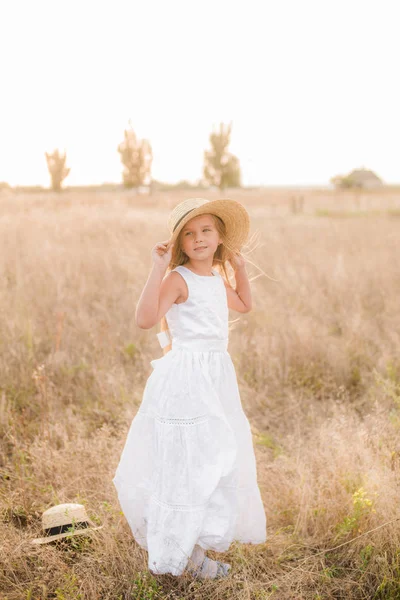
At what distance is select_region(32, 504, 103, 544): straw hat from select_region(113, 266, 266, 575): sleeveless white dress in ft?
1.06

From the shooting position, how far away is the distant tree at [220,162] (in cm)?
3506

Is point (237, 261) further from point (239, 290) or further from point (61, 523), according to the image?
point (61, 523)

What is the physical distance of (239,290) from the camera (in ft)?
8.17

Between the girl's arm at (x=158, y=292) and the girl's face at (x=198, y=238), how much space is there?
98mm

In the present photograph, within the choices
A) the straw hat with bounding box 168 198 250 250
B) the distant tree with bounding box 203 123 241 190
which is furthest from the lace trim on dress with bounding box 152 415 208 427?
the distant tree with bounding box 203 123 241 190

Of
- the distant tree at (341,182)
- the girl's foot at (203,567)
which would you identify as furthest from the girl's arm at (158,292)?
the distant tree at (341,182)

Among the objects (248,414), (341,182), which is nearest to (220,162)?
(341,182)

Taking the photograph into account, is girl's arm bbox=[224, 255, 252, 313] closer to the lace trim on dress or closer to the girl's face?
the girl's face

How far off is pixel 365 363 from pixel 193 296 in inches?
107

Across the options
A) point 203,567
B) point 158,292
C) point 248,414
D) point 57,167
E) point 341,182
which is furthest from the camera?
point 341,182

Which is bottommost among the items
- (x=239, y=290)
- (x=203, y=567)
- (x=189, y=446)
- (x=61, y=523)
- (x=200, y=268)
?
(x=203, y=567)

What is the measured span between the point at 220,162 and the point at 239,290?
34381 millimetres

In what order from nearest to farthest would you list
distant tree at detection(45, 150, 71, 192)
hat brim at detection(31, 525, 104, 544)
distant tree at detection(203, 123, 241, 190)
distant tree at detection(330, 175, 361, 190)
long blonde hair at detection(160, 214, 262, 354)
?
long blonde hair at detection(160, 214, 262, 354) < hat brim at detection(31, 525, 104, 544) < distant tree at detection(45, 150, 71, 192) < distant tree at detection(203, 123, 241, 190) < distant tree at detection(330, 175, 361, 190)

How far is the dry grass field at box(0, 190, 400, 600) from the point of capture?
2.29 metres
